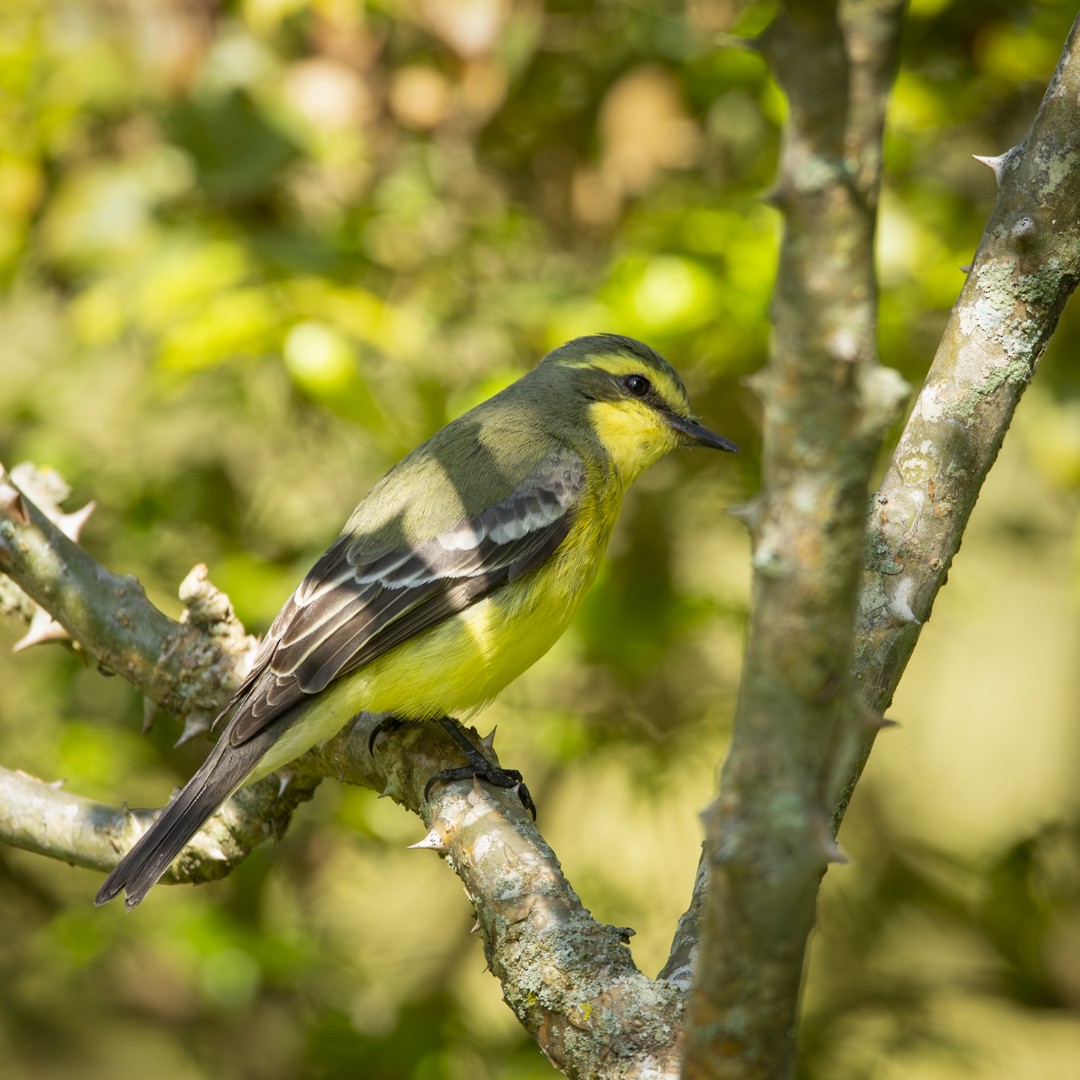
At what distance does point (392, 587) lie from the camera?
3.93 metres

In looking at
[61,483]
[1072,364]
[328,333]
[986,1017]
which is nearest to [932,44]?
[1072,364]

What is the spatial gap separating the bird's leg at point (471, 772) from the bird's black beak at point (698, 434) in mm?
1395

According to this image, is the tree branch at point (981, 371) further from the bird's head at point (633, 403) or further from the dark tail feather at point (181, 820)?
the bird's head at point (633, 403)

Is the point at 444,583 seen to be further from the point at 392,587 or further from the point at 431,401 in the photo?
the point at 431,401

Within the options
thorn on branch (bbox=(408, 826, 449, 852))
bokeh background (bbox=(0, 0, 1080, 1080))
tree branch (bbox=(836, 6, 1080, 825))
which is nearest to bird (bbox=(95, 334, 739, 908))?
bokeh background (bbox=(0, 0, 1080, 1080))

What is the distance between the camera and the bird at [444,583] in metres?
3.50

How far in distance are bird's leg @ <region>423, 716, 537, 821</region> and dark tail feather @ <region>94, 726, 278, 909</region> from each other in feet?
1.59

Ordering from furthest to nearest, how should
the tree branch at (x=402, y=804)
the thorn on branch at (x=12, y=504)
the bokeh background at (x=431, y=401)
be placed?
the bokeh background at (x=431, y=401)
the thorn on branch at (x=12, y=504)
the tree branch at (x=402, y=804)

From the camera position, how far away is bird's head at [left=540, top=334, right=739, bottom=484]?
15.3 ft

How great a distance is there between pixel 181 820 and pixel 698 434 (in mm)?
2304

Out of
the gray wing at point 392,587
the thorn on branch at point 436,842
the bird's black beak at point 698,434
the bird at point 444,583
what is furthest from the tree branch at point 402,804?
the bird's black beak at point 698,434

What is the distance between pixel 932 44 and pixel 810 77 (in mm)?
3836

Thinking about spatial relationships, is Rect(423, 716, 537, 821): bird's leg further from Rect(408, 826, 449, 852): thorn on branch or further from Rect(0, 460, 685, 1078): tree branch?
Rect(408, 826, 449, 852): thorn on branch

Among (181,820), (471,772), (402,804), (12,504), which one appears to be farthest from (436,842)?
(12,504)
